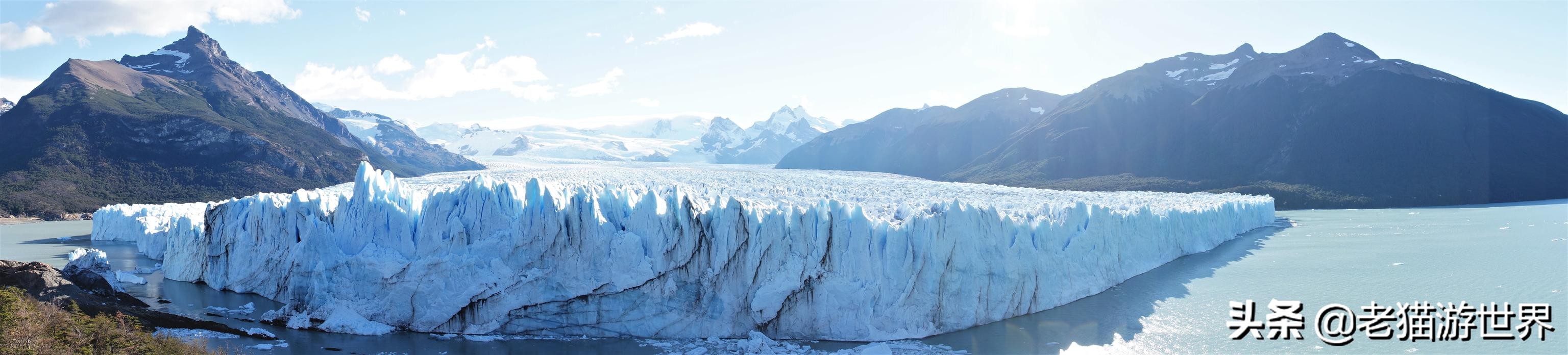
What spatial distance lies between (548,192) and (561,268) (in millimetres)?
1515

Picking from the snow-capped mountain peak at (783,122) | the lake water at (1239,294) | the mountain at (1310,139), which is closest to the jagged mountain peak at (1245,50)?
the mountain at (1310,139)

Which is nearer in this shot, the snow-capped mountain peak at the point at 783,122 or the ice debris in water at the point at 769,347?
the ice debris in water at the point at 769,347

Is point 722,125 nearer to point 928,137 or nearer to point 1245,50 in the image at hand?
point 928,137

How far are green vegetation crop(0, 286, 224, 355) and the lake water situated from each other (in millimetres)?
2168

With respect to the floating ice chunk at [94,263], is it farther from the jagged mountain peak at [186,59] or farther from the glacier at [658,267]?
the jagged mountain peak at [186,59]

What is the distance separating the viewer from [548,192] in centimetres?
1541

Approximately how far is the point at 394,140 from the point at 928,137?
256 feet

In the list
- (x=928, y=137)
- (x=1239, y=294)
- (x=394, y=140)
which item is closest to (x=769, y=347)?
(x=1239, y=294)

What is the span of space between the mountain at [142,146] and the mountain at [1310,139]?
5207 centimetres

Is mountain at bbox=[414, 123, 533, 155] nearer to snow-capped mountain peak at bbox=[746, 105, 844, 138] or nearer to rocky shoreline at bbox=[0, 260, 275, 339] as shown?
snow-capped mountain peak at bbox=[746, 105, 844, 138]

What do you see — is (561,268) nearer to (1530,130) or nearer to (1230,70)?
(1530,130)

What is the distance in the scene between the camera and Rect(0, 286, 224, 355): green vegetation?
33.4 feet

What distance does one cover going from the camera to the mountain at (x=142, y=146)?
47.4 m

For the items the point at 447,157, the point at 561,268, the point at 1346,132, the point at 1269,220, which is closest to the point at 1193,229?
the point at 1269,220
